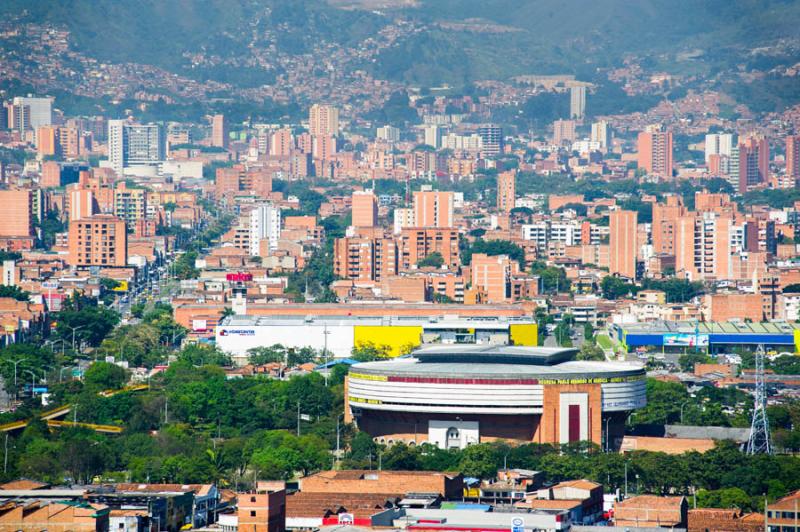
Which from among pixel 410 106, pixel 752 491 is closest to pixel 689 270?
pixel 752 491

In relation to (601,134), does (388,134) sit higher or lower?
higher

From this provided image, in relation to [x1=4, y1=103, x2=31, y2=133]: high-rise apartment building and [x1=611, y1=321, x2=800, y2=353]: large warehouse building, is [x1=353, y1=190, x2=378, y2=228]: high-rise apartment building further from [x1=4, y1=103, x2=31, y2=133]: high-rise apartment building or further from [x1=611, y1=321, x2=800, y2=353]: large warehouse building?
[x1=4, y1=103, x2=31, y2=133]: high-rise apartment building

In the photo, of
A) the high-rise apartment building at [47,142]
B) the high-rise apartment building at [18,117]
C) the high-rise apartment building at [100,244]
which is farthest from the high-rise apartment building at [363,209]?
the high-rise apartment building at [18,117]

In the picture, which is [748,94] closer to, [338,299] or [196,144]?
[196,144]

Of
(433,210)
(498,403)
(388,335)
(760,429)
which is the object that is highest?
(433,210)

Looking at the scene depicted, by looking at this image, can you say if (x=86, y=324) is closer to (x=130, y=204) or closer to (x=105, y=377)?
(x=105, y=377)

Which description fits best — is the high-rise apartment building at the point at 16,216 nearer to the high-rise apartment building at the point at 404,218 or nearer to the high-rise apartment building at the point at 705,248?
the high-rise apartment building at the point at 404,218

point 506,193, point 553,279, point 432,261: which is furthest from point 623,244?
point 506,193

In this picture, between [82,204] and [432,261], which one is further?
[82,204]
